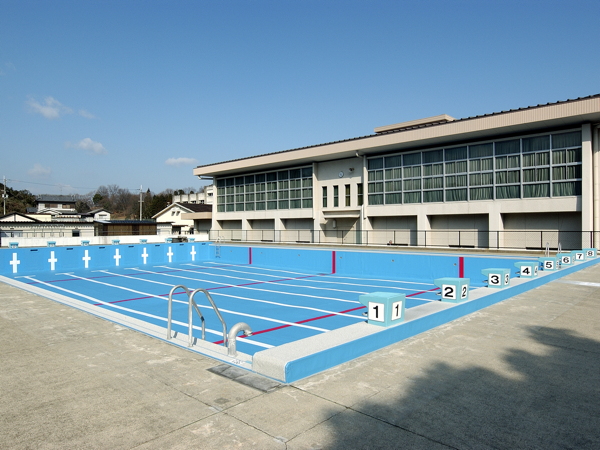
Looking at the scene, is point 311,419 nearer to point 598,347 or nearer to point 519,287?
point 598,347

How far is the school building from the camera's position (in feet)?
71.8

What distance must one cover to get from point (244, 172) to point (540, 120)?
25.1m

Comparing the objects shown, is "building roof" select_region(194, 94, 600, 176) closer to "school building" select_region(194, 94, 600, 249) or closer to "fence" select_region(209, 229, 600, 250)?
"school building" select_region(194, 94, 600, 249)

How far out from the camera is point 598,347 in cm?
589

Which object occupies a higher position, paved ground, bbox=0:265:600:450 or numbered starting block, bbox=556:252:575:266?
numbered starting block, bbox=556:252:575:266

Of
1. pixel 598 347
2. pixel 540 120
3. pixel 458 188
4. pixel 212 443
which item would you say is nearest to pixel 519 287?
pixel 598 347

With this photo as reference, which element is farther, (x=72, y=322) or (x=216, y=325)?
(x=216, y=325)

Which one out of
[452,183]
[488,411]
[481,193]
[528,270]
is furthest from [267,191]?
[488,411]

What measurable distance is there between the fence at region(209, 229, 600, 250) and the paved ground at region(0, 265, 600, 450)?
18.4m

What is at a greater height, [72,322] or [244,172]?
[244,172]

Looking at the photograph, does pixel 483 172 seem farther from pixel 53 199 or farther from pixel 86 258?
pixel 53 199

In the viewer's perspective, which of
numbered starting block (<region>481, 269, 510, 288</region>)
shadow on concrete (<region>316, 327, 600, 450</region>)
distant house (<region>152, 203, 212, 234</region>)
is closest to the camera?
shadow on concrete (<region>316, 327, 600, 450</region>)

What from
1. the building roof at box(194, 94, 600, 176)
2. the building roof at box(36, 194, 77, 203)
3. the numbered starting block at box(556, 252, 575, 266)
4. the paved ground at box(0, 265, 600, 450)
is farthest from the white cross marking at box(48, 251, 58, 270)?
the building roof at box(36, 194, 77, 203)

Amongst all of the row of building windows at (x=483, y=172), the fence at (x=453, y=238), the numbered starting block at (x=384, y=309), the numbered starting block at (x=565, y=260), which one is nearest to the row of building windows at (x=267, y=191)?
the fence at (x=453, y=238)
